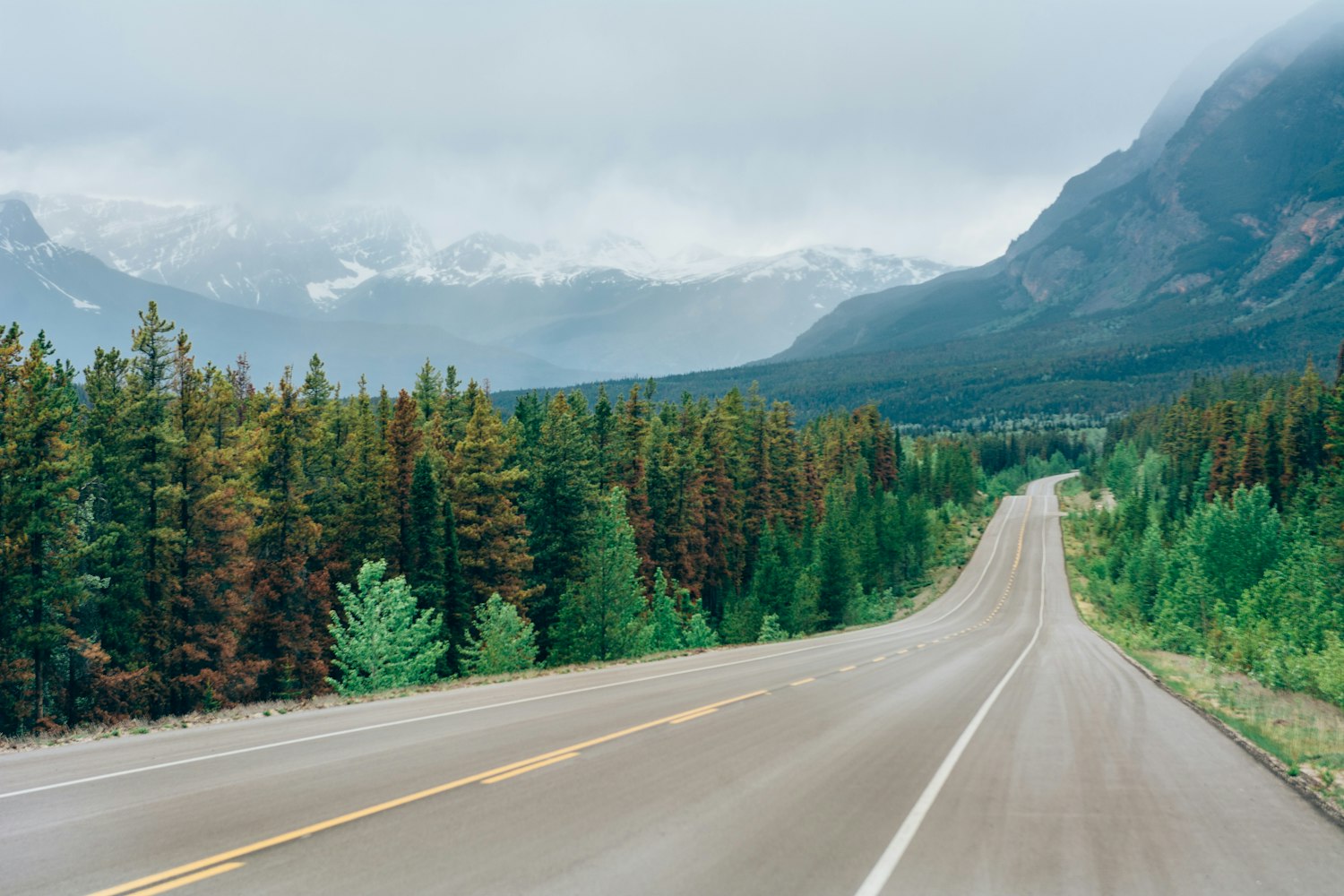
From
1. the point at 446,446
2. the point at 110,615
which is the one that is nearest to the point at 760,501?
the point at 446,446

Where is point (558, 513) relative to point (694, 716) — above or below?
above

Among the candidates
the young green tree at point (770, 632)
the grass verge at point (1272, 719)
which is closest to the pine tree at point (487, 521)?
the young green tree at point (770, 632)

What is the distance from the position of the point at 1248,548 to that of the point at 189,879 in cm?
6219

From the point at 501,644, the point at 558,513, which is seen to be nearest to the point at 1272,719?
the point at 501,644

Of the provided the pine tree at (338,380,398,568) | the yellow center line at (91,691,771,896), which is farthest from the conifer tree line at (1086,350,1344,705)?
the pine tree at (338,380,398,568)

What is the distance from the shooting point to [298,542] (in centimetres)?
3438

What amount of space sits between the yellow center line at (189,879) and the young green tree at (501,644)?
22322mm

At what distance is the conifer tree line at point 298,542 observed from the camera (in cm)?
2656

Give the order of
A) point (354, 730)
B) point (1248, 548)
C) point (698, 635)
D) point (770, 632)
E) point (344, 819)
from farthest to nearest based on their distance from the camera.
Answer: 1. point (1248, 548)
2. point (770, 632)
3. point (698, 635)
4. point (354, 730)
5. point (344, 819)

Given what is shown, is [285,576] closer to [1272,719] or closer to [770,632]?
[770,632]

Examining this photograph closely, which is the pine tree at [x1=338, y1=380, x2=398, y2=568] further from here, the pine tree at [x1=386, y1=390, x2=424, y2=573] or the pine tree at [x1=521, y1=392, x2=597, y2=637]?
the pine tree at [x1=521, y1=392, x2=597, y2=637]

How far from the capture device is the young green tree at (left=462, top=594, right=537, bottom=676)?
2856 cm

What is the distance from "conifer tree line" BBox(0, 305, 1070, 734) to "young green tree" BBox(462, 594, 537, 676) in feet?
0.46

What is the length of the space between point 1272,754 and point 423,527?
32.5 metres
